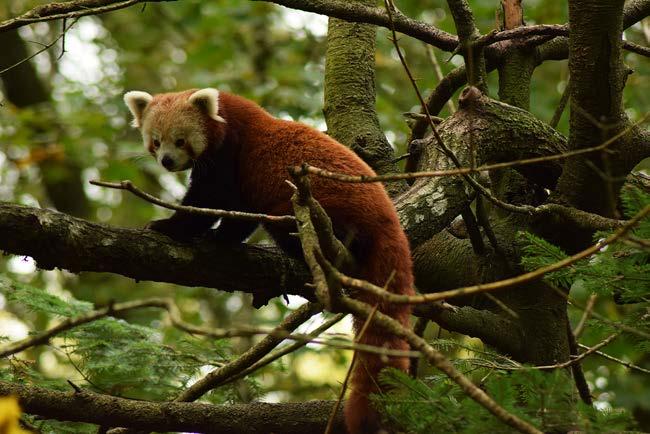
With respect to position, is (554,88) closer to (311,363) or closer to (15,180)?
(311,363)

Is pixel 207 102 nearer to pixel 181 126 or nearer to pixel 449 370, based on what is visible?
pixel 181 126

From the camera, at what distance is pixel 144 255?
330 cm

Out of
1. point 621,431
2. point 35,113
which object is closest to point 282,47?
point 35,113

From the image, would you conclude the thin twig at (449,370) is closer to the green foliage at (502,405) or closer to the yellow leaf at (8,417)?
the green foliage at (502,405)

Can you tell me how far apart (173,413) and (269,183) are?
133 cm

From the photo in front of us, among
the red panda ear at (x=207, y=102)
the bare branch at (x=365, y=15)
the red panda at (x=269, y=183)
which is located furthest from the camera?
the red panda ear at (x=207, y=102)

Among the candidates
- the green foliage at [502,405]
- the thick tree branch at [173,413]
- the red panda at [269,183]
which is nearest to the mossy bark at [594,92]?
the red panda at [269,183]

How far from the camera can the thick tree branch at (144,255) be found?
303cm

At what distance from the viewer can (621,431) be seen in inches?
91.1

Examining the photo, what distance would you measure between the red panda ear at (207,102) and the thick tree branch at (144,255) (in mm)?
1054

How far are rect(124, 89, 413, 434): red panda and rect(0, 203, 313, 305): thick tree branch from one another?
176 millimetres

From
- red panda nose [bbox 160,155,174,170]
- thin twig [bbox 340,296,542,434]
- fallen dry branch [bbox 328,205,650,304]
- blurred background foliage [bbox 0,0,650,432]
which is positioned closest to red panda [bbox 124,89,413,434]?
red panda nose [bbox 160,155,174,170]

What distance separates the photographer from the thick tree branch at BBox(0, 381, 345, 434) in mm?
3275

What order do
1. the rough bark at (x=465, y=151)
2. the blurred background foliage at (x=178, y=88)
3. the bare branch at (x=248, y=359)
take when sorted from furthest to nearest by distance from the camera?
the blurred background foliage at (x=178, y=88), the rough bark at (x=465, y=151), the bare branch at (x=248, y=359)
